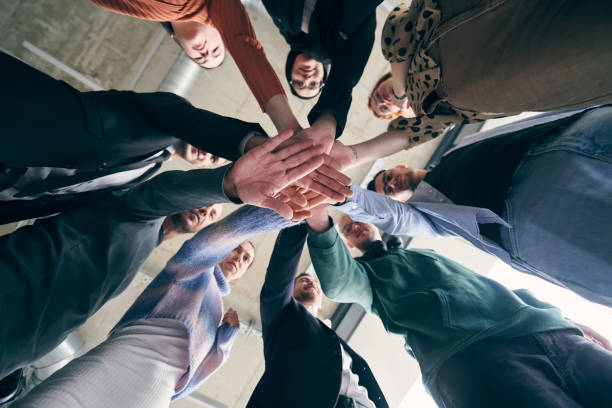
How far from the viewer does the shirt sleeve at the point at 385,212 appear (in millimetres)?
1235

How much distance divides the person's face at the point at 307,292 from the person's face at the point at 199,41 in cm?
217

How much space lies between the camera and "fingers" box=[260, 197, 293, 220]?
97 cm

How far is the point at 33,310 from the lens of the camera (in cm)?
99

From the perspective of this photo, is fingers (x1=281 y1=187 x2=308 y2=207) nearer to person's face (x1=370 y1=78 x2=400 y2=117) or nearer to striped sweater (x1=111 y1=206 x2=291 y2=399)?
striped sweater (x1=111 y1=206 x2=291 y2=399)

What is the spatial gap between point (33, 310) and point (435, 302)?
65.7 inches

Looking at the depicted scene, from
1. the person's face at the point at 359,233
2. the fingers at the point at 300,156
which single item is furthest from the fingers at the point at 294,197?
the person's face at the point at 359,233

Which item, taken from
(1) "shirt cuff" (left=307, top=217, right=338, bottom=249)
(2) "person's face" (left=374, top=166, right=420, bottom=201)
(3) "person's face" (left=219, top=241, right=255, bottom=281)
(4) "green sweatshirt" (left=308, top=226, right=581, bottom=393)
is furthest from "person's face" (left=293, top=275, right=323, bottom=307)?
(1) "shirt cuff" (left=307, top=217, right=338, bottom=249)

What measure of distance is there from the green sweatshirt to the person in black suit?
0.40 meters

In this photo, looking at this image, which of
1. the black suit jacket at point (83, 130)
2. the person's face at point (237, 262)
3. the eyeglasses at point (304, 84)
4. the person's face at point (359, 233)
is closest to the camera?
the black suit jacket at point (83, 130)

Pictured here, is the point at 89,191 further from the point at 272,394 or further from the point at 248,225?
the point at 272,394

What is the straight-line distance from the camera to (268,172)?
1.01m

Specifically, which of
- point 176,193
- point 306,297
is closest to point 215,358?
point 176,193

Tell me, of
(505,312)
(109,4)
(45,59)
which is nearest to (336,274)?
(505,312)

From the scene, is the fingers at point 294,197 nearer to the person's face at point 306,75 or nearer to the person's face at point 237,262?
the person's face at point 306,75
